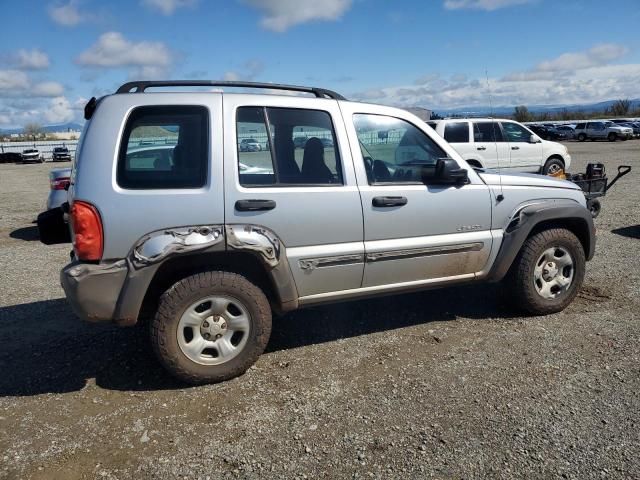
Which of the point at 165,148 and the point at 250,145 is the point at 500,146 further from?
the point at 165,148

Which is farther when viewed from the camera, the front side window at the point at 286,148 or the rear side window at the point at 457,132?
the rear side window at the point at 457,132

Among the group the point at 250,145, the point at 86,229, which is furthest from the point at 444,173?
the point at 86,229

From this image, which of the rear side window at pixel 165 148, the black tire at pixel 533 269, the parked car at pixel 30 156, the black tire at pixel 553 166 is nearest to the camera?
the rear side window at pixel 165 148

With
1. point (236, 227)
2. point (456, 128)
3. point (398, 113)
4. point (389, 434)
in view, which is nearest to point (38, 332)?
point (236, 227)

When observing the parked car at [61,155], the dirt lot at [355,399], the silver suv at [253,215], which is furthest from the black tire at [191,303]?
the parked car at [61,155]

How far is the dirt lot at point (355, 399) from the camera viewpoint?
2750mm

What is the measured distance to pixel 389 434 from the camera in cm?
297

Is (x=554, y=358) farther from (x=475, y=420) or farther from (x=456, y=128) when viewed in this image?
(x=456, y=128)

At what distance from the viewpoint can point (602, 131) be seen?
39.6 meters

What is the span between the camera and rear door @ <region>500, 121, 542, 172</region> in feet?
44.6

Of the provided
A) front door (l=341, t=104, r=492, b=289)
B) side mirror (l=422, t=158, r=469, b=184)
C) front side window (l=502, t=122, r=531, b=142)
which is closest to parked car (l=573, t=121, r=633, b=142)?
front side window (l=502, t=122, r=531, b=142)

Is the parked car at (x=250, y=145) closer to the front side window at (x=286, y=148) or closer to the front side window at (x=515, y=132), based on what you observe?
the front side window at (x=286, y=148)

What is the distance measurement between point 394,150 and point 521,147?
10791 mm

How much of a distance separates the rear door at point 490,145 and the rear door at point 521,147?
209 mm
